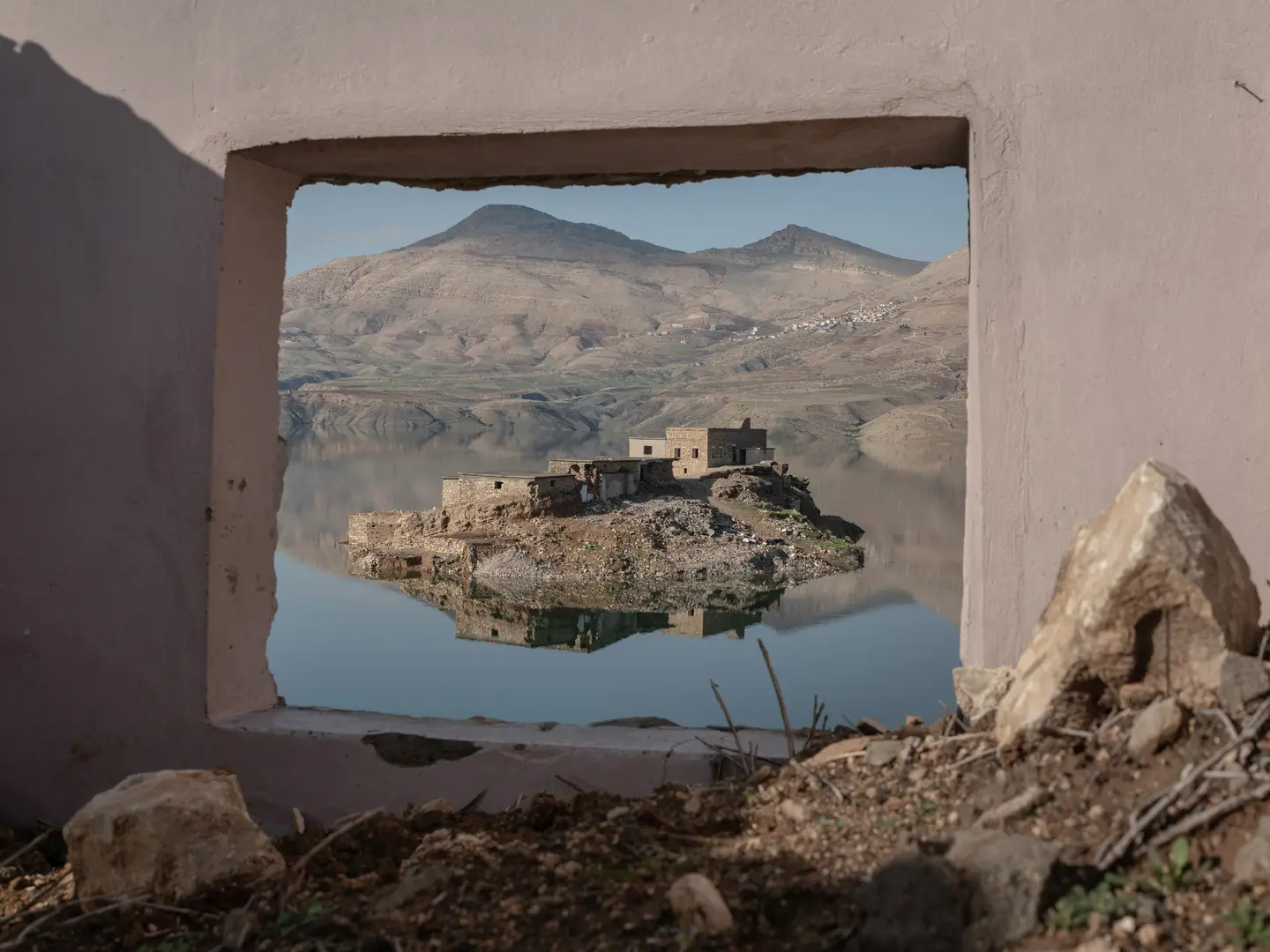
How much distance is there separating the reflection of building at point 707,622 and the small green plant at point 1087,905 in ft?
84.7

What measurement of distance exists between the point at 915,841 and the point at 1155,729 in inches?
16.3

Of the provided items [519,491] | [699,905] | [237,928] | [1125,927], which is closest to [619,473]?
[519,491]

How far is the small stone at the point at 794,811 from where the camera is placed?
1890 mm

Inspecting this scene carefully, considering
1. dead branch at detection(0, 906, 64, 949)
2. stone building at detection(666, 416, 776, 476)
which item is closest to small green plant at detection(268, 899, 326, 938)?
dead branch at detection(0, 906, 64, 949)

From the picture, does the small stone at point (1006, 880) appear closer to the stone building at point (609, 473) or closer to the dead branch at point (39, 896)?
the dead branch at point (39, 896)

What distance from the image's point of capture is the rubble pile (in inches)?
56.9

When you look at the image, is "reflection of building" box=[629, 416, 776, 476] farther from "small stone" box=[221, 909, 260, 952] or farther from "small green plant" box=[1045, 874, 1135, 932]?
"small green plant" box=[1045, 874, 1135, 932]

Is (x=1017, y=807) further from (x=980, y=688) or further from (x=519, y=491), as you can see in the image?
(x=519, y=491)

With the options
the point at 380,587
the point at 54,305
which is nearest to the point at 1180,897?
the point at 54,305

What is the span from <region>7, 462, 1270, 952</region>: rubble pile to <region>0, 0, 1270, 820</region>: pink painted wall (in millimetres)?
483

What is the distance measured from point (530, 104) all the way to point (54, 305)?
1.33 metres

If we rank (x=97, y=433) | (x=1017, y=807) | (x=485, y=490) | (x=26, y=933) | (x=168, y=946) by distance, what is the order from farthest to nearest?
(x=485, y=490)
(x=97, y=433)
(x=26, y=933)
(x=168, y=946)
(x=1017, y=807)

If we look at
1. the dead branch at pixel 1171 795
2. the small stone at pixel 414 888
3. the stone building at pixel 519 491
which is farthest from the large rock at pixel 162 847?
the stone building at pixel 519 491

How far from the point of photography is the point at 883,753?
2.07 meters
